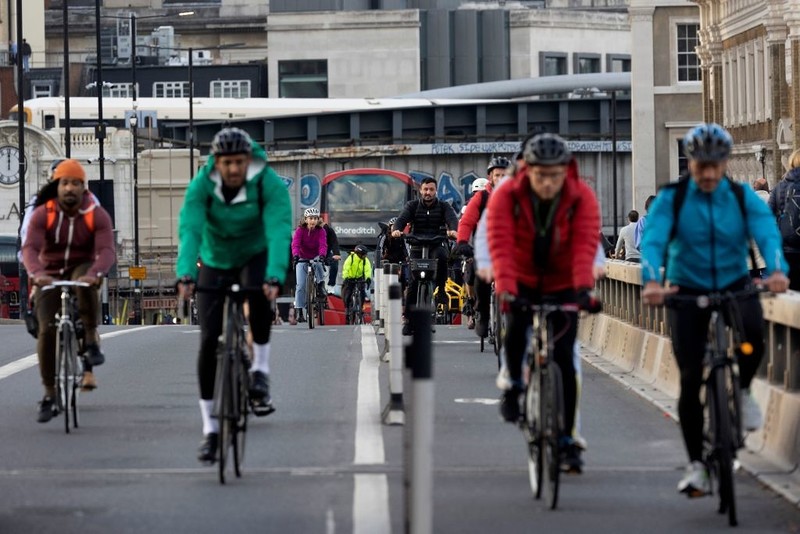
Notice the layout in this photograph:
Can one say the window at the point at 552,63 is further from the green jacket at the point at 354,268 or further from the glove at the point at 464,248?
the glove at the point at 464,248

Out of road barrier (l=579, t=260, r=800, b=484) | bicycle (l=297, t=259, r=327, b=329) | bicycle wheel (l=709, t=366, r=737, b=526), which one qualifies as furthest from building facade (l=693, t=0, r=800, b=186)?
bicycle wheel (l=709, t=366, r=737, b=526)

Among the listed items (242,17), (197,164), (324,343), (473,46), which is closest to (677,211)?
(324,343)

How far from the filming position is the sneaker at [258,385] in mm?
11531

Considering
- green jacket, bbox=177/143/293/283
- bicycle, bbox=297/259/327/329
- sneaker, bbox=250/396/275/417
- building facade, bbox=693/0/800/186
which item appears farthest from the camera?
building facade, bbox=693/0/800/186

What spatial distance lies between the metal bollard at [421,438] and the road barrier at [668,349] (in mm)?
4155

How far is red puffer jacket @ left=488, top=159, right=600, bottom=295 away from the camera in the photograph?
33.9 ft

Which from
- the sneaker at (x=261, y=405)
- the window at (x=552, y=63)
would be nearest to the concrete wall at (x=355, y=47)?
the window at (x=552, y=63)

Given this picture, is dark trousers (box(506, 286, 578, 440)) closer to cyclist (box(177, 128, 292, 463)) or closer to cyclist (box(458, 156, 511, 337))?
cyclist (box(177, 128, 292, 463))

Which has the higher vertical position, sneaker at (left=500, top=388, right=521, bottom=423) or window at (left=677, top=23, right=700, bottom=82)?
window at (left=677, top=23, right=700, bottom=82)

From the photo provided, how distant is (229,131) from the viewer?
11.1 meters

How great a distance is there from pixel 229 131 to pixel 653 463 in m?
2.94

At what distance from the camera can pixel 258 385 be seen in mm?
11594

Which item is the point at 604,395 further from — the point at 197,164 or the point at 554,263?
the point at 197,164

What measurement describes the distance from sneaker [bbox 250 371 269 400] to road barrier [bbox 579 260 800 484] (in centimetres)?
273
